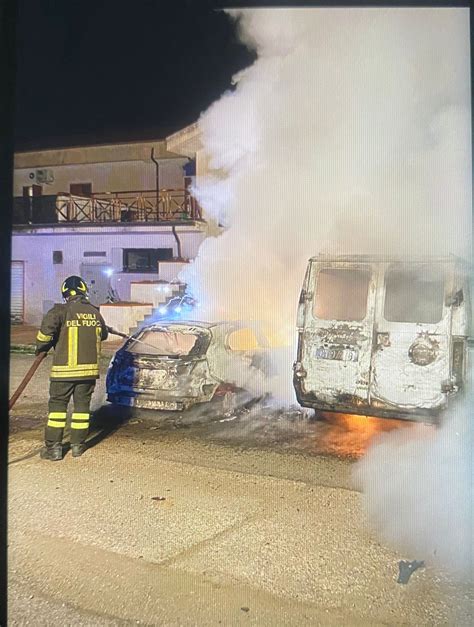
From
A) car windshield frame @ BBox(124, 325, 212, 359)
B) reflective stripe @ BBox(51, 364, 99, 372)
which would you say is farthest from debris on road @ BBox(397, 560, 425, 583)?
car windshield frame @ BBox(124, 325, 212, 359)

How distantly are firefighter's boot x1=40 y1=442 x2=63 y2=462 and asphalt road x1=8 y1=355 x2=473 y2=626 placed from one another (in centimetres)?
8

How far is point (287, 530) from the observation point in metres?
4.05

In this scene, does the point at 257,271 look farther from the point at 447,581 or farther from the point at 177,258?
the point at 447,581

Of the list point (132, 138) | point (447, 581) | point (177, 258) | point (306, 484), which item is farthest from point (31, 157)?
point (447, 581)

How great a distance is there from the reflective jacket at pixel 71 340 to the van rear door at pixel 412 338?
2.81 meters

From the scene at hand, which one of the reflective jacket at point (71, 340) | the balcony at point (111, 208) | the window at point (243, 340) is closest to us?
the reflective jacket at point (71, 340)

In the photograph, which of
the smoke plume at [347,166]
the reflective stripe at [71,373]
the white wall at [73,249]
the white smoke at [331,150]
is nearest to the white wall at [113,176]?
the white wall at [73,249]

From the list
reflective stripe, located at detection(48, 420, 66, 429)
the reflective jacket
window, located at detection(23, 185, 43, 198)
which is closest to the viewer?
reflective stripe, located at detection(48, 420, 66, 429)

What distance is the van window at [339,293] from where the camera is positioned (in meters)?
6.43

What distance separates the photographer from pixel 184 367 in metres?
7.02

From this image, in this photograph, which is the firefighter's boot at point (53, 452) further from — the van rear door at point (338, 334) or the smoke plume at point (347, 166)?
the smoke plume at point (347, 166)

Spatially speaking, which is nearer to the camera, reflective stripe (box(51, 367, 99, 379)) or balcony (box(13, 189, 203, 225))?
reflective stripe (box(51, 367, 99, 379))

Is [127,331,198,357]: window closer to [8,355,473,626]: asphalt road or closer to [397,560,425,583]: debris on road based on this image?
[8,355,473,626]: asphalt road

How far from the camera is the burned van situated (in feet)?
19.1
